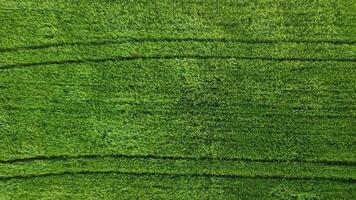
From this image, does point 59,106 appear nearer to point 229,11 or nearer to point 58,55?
point 58,55

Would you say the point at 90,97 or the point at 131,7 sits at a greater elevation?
the point at 131,7

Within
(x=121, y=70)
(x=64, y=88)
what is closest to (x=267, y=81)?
(x=121, y=70)

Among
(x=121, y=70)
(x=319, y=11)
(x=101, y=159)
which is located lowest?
(x=101, y=159)

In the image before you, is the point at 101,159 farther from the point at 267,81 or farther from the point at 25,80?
the point at 267,81

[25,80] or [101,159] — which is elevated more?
[25,80]

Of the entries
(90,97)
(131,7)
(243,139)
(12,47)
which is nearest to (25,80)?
(12,47)

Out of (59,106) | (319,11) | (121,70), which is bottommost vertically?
(59,106)
